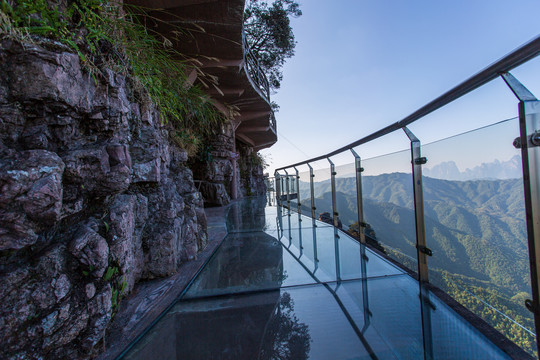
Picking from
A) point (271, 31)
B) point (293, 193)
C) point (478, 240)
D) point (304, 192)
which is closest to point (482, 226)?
point (478, 240)

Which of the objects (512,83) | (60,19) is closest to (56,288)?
(60,19)

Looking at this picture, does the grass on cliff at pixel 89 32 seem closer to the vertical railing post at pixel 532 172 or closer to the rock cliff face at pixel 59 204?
the rock cliff face at pixel 59 204

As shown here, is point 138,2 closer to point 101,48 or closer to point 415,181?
point 101,48

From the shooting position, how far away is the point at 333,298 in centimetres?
139

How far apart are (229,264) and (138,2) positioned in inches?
141

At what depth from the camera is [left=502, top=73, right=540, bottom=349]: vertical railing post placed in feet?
2.47

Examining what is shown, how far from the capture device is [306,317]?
1.21 meters

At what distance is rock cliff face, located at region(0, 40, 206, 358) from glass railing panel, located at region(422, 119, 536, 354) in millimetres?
1655

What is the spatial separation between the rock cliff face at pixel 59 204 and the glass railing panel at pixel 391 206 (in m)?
1.74

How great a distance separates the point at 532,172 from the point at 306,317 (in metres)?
1.11

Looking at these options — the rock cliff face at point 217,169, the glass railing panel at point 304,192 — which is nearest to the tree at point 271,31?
the rock cliff face at point 217,169

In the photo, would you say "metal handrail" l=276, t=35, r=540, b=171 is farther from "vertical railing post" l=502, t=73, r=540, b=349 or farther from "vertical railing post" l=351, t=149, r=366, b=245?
"vertical railing post" l=351, t=149, r=366, b=245

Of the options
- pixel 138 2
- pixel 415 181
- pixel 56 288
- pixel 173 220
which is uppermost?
pixel 138 2

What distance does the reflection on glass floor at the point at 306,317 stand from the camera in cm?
96
